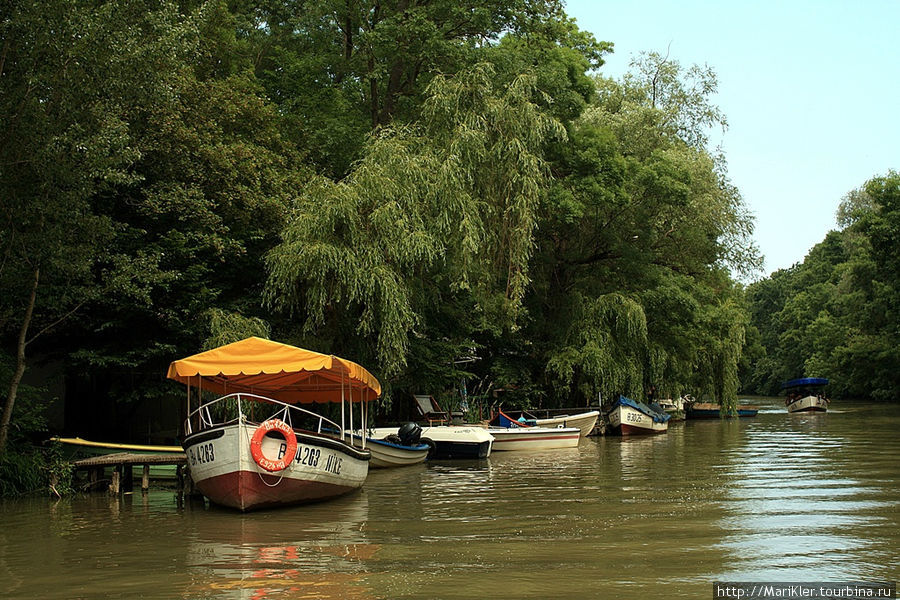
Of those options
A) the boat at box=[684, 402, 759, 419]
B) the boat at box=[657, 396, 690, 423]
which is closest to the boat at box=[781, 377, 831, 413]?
the boat at box=[684, 402, 759, 419]

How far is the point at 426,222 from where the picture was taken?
70.6ft

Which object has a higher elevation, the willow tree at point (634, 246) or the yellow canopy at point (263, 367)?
the willow tree at point (634, 246)

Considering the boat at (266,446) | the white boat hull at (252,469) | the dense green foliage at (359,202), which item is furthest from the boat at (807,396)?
the white boat hull at (252,469)

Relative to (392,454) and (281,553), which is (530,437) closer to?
(392,454)

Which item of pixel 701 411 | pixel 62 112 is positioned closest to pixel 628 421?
pixel 701 411

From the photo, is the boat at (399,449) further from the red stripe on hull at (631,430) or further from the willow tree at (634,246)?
the red stripe on hull at (631,430)

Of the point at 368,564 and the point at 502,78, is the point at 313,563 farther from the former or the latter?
the point at 502,78

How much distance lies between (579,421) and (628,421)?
307cm

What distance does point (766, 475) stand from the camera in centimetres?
1658

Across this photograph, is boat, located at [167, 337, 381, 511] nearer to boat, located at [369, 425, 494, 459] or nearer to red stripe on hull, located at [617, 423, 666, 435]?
boat, located at [369, 425, 494, 459]

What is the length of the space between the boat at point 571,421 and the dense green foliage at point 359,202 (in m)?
1.22

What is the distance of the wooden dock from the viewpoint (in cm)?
1459

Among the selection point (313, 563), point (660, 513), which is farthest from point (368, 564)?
point (660, 513)

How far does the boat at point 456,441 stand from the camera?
21.6 m
